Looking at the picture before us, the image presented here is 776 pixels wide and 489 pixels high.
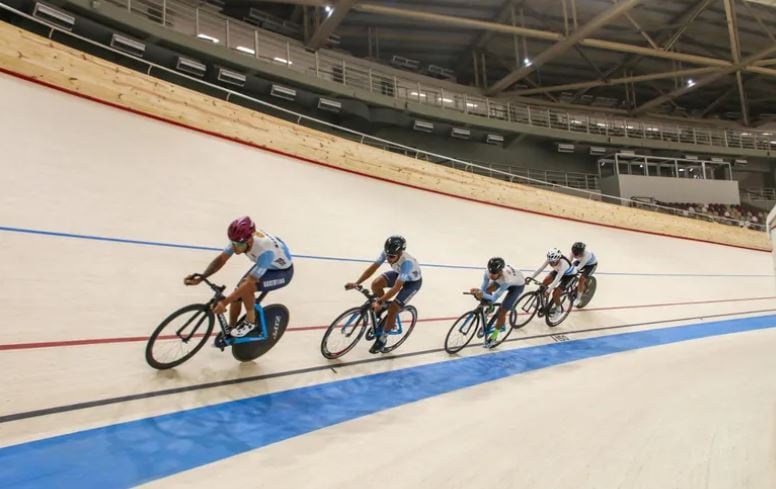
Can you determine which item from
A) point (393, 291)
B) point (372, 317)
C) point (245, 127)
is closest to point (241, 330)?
point (372, 317)

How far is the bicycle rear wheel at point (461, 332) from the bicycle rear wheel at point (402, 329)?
45cm

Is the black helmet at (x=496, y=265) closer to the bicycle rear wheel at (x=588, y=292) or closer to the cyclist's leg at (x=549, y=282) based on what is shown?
the cyclist's leg at (x=549, y=282)

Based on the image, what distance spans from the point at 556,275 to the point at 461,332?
6.39ft

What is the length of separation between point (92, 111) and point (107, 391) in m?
2.77

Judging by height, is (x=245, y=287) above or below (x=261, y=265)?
below

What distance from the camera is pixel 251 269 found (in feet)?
10.7

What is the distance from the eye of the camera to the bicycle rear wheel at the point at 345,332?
4.03 metres

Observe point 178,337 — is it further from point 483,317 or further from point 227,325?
point 483,317

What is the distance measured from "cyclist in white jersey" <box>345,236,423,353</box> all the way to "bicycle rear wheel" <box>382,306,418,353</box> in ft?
0.40

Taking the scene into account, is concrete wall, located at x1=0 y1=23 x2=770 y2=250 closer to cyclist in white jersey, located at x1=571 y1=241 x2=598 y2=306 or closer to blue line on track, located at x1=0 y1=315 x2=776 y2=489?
cyclist in white jersey, located at x1=571 y1=241 x2=598 y2=306

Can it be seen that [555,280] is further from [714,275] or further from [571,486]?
[714,275]

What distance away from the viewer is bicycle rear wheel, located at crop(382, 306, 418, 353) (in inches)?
175

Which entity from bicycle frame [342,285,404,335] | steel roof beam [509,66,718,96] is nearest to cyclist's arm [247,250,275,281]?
bicycle frame [342,285,404,335]

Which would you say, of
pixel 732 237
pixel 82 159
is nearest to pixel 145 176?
pixel 82 159
